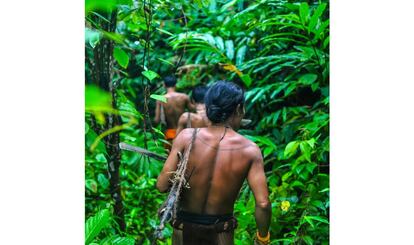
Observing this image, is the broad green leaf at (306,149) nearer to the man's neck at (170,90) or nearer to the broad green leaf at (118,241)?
the broad green leaf at (118,241)

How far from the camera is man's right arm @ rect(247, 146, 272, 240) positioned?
1964mm

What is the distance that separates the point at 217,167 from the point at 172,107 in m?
2.87

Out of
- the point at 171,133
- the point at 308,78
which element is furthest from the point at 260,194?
the point at 171,133

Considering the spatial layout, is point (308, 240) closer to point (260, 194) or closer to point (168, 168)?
point (260, 194)

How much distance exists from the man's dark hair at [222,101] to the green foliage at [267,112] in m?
0.21

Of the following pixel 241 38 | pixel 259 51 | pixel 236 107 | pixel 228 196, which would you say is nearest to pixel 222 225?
pixel 228 196

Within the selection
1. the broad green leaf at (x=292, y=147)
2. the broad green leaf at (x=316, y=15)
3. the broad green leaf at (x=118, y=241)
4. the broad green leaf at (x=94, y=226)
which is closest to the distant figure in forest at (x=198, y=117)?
the broad green leaf at (x=292, y=147)

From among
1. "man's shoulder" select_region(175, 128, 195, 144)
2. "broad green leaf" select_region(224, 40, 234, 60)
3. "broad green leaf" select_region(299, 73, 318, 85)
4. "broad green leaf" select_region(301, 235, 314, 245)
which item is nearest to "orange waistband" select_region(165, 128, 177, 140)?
"broad green leaf" select_region(224, 40, 234, 60)

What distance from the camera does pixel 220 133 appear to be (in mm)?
2027

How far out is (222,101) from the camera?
2.00 meters

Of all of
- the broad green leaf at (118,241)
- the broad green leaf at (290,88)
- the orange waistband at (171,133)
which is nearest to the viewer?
the broad green leaf at (118,241)

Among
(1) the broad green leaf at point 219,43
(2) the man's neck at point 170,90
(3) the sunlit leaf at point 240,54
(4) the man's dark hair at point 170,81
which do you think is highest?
(1) the broad green leaf at point 219,43

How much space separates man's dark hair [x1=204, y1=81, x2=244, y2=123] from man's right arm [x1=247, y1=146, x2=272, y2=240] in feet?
0.61

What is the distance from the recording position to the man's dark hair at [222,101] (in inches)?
79.0
